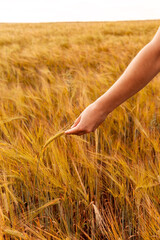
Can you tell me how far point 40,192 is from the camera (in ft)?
2.23

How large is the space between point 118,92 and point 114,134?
512mm

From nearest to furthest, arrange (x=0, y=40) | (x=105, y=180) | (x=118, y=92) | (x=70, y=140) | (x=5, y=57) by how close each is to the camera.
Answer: (x=118, y=92) → (x=105, y=180) → (x=70, y=140) → (x=5, y=57) → (x=0, y=40)

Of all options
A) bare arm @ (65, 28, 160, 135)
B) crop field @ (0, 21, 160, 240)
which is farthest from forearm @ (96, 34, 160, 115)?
crop field @ (0, 21, 160, 240)

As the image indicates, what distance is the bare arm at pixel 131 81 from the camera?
18.5 inches

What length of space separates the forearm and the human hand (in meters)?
0.03

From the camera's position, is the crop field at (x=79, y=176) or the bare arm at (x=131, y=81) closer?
the bare arm at (x=131, y=81)

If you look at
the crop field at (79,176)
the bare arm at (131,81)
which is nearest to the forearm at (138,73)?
the bare arm at (131,81)

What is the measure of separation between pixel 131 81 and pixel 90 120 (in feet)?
0.44

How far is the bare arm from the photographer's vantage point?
47cm

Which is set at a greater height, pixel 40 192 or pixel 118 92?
pixel 118 92

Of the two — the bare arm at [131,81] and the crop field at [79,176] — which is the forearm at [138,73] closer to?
the bare arm at [131,81]

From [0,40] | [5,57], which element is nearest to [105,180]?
[5,57]

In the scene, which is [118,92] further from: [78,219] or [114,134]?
[114,134]

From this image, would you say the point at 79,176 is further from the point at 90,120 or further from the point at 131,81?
the point at 131,81
